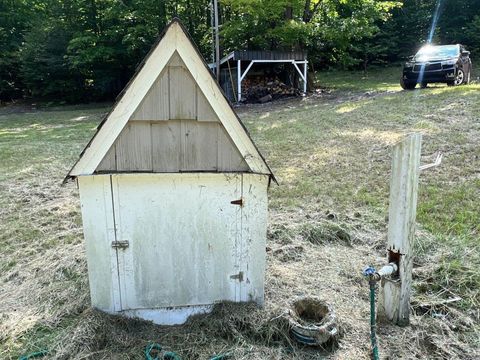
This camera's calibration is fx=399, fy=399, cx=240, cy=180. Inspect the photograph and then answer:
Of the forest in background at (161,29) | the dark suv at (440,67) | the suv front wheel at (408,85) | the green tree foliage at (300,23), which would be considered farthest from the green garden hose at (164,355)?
the forest in background at (161,29)

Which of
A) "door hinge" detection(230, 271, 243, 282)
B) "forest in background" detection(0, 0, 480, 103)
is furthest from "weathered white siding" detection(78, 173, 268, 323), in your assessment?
"forest in background" detection(0, 0, 480, 103)

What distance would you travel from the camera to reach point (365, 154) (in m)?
6.84

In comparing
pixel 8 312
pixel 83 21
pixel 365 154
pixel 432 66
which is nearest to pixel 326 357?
pixel 8 312

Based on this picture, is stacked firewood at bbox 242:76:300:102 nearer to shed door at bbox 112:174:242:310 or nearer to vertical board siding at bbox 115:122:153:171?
shed door at bbox 112:174:242:310

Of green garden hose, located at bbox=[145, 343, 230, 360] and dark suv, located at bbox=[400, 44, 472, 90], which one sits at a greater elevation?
dark suv, located at bbox=[400, 44, 472, 90]

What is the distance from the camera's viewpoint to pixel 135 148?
7.59ft

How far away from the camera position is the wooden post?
2350mm

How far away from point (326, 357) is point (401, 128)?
6.85 m

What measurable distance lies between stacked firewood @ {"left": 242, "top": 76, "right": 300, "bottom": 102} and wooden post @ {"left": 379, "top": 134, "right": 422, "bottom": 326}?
14.5 m

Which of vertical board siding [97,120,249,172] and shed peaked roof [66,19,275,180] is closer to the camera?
shed peaked roof [66,19,275,180]

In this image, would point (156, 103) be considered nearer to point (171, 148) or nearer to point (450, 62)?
point (171, 148)

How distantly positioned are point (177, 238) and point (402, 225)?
1.40 metres

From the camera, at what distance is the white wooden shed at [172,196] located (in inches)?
88.4

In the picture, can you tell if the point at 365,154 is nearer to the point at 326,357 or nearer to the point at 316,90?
the point at 326,357
